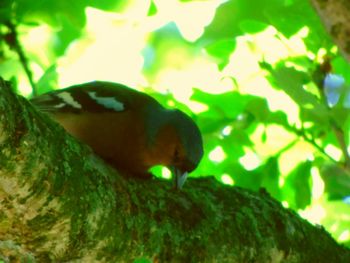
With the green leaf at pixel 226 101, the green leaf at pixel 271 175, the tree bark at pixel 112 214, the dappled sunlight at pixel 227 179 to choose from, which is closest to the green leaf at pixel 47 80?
the green leaf at pixel 226 101

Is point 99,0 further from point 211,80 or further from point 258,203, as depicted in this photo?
point 258,203

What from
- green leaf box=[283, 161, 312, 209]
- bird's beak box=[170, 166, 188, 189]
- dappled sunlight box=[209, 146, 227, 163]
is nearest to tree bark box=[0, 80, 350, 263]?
bird's beak box=[170, 166, 188, 189]

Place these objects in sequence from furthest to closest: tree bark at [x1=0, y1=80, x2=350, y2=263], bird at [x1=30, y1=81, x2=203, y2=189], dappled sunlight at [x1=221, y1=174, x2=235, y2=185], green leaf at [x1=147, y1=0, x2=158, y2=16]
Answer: dappled sunlight at [x1=221, y1=174, x2=235, y2=185] → green leaf at [x1=147, y1=0, x2=158, y2=16] → bird at [x1=30, y1=81, x2=203, y2=189] → tree bark at [x1=0, y1=80, x2=350, y2=263]

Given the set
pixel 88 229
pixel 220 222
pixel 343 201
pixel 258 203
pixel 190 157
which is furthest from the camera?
pixel 343 201

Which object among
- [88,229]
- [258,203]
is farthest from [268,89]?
[88,229]

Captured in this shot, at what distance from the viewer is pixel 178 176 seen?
332 cm

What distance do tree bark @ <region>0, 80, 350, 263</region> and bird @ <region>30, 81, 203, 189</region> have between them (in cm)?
30

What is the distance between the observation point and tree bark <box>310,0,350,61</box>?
3.26 metres

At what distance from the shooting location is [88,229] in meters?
2.44

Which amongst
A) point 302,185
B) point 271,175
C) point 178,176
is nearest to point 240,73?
point 271,175

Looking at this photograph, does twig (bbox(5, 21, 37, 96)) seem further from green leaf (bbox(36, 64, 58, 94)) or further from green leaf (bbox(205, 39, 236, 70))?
green leaf (bbox(205, 39, 236, 70))

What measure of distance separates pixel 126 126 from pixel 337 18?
123 centimetres

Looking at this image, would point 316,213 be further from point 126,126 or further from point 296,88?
point 126,126

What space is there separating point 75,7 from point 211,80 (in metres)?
1.24
